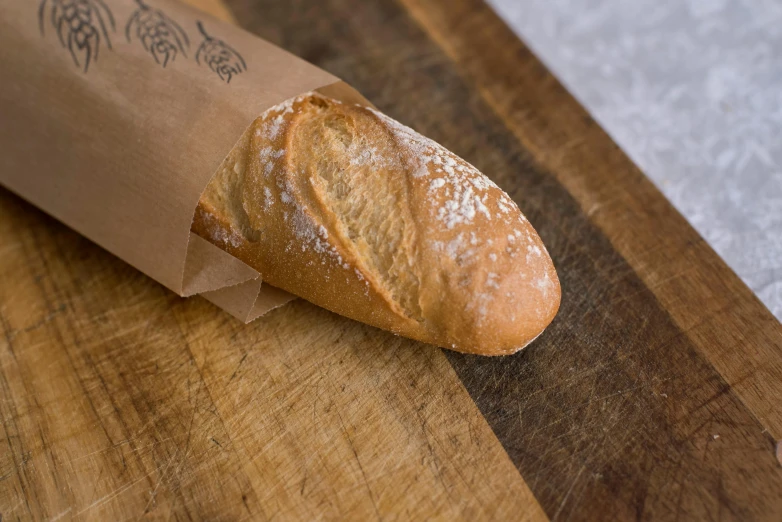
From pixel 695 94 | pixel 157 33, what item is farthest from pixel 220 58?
pixel 695 94

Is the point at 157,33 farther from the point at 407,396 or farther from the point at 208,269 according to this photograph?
the point at 407,396

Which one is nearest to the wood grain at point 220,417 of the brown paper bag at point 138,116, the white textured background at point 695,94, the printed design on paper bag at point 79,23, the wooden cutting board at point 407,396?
the wooden cutting board at point 407,396

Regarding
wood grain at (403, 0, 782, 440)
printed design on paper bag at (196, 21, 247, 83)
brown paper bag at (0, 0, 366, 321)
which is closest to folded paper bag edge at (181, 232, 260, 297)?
brown paper bag at (0, 0, 366, 321)

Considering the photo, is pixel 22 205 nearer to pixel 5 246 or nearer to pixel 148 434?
pixel 5 246

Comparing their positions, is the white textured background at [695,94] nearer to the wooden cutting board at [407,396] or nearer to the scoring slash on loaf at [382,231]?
the wooden cutting board at [407,396]

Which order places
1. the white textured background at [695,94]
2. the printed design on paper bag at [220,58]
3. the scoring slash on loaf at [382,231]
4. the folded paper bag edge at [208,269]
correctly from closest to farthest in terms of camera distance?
1. the scoring slash on loaf at [382,231]
2. the folded paper bag edge at [208,269]
3. the printed design on paper bag at [220,58]
4. the white textured background at [695,94]

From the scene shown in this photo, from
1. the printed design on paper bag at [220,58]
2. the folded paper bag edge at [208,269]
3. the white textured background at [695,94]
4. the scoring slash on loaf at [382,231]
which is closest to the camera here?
the scoring slash on loaf at [382,231]

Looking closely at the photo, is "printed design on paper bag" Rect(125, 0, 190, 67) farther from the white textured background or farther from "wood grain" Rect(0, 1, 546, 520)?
the white textured background
